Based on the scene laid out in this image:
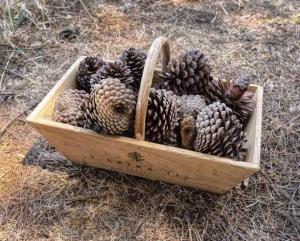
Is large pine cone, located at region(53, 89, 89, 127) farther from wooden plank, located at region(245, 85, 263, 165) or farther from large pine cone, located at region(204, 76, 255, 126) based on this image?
wooden plank, located at region(245, 85, 263, 165)

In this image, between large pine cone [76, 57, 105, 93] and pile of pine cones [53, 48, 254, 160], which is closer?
pile of pine cones [53, 48, 254, 160]

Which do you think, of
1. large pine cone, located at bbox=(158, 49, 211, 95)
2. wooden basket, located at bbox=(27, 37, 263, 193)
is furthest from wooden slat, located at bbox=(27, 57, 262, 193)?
large pine cone, located at bbox=(158, 49, 211, 95)

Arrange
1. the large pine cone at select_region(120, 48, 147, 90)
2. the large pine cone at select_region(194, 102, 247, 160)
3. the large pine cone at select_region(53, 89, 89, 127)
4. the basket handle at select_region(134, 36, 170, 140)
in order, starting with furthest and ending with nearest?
the large pine cone at select_region(120, 48, 147, 90) → the large pine cone at select_region(53, 89, 89, 127) → the large pine cone at select_region(194, 102, 247, 160) → the basket handle at select_region(134, 36, 170, 140)

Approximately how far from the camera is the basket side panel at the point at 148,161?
4.12 feet

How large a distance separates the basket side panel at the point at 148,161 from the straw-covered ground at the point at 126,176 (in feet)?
0.30

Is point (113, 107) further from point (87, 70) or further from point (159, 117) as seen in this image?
point (87, 70)

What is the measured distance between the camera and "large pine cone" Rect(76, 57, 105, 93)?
5.16 ft

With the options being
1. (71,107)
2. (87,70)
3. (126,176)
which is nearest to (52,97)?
(71,107)

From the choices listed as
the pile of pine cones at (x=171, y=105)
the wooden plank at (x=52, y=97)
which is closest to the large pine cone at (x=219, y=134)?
the pile of pine cones at (x=171, y=105)

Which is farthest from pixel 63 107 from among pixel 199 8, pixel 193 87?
pixel 199 8

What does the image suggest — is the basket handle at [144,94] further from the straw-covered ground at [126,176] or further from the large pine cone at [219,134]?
the straw-covered ground at [126,176]

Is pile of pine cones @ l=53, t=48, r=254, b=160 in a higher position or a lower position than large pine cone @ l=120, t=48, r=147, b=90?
lower

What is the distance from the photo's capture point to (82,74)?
62.1 inches

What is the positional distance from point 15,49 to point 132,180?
1.30 metres
